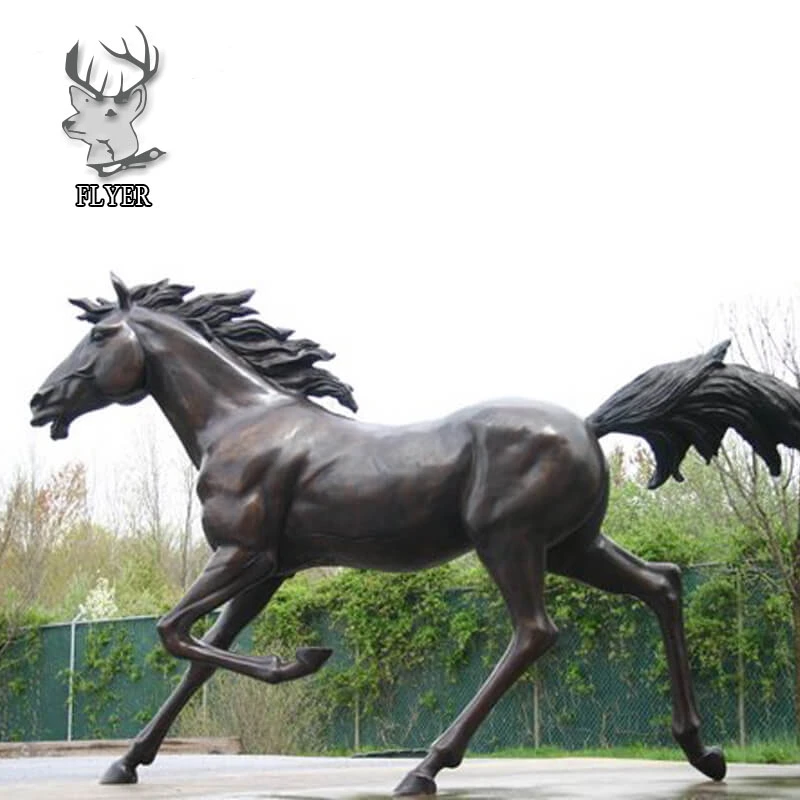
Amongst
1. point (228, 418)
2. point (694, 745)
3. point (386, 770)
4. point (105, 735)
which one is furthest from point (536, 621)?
point (105, 735)

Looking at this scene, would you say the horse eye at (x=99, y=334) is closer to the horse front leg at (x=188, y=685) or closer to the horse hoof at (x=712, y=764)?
the horse front leg at (x=188, y=685)

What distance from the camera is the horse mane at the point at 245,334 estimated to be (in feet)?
18.7

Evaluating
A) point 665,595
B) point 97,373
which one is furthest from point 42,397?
point 665,595

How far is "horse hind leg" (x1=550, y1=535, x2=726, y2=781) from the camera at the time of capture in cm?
526

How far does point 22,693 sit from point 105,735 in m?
2.49

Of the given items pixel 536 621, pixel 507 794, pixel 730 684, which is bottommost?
pixel 730 684

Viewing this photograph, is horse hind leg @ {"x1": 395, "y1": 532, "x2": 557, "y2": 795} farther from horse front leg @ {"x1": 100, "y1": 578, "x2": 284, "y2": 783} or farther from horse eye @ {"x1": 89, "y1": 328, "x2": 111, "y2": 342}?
horse eye @ {"x1": 89, "y1": 328, "x2": 111, "y2": 342}

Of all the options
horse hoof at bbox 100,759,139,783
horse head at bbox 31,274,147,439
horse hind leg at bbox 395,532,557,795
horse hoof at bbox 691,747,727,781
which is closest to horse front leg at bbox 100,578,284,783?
horse hoof at bbox 100,759,139,783

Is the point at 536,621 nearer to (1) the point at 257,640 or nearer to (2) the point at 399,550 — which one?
(2) the point at 399,550

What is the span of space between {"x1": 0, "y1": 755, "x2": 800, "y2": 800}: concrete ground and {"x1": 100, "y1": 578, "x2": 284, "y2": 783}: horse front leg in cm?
12

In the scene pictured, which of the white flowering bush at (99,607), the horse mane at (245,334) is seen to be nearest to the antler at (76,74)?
the horse mane at (245,334)

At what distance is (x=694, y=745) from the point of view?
5254mm

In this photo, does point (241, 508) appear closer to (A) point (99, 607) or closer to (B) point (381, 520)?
(B) point (381, 520)

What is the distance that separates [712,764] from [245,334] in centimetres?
257
